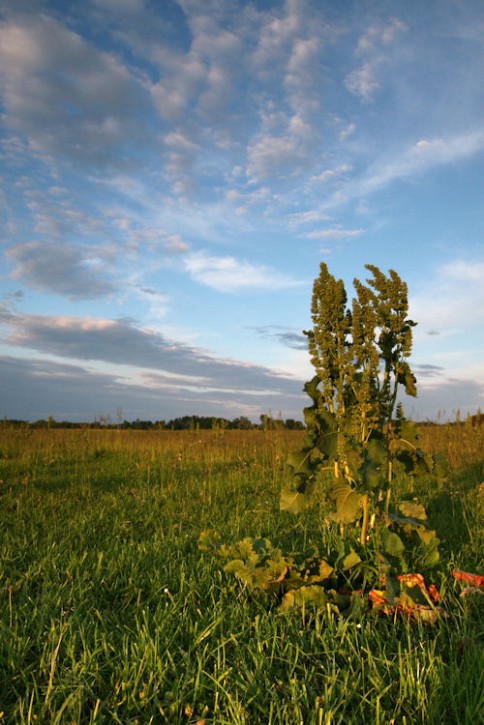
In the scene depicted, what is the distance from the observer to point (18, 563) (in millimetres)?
4359

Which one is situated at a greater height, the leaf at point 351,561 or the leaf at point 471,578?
the leaf at point 351,561

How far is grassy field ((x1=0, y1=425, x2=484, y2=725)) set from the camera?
2.28 metres

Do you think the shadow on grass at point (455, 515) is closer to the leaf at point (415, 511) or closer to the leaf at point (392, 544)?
the leaf at point (415, 511)

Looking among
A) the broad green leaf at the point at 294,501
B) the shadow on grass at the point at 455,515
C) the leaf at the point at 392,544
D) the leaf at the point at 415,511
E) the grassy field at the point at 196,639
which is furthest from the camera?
the shadow on grass at the point at 455,515

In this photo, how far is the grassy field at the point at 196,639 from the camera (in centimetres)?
228

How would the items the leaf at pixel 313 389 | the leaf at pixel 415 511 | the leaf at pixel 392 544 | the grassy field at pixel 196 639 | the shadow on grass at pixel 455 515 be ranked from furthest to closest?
1. the shadow on grass at pixel 455 515
2. the leaf at pixel 313 389
3. the leaf at pixel 415 511
4. the leaf at pixel 392 544
5. the grassy field at pixel 196 639

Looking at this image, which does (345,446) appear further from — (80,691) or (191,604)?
(80,691)

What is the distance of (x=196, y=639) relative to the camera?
9.00ft

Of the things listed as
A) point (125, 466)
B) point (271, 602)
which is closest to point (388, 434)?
point (271, 602)

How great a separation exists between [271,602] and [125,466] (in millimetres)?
7027

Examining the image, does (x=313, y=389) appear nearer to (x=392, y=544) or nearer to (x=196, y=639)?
(x=392, y=544)

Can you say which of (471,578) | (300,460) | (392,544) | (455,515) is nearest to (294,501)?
(300,460)

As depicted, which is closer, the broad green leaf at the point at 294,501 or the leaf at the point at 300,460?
the leaf at the point at 300,460

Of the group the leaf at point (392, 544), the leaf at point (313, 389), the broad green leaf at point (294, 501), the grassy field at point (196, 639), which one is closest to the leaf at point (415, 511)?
the leaf at point (392, 544)
